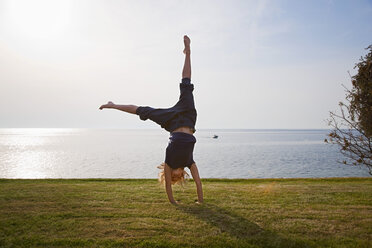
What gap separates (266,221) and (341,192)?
11.6 ft

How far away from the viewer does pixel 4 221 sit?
170 inches

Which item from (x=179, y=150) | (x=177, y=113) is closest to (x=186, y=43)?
(x=177, y=113)

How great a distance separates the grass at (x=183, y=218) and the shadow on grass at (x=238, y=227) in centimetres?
1

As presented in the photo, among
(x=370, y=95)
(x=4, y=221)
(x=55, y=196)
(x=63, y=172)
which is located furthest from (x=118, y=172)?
(x=370, y=95)

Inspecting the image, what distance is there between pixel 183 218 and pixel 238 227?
96 cm

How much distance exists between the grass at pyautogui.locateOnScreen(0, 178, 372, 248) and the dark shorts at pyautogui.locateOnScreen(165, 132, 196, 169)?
88 cm

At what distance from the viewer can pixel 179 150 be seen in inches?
224

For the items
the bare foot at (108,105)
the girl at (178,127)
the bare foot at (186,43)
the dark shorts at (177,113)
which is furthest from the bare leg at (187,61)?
the bare foot at (108,105)

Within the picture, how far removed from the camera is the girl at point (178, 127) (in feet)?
18.7

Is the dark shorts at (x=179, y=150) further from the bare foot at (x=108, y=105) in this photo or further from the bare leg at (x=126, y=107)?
the bare foot at (x=108, y=105)

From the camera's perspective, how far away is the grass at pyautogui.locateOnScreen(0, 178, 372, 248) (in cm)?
360

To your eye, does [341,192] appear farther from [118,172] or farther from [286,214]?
[118,172]

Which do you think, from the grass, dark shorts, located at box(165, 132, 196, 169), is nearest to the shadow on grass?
the grass

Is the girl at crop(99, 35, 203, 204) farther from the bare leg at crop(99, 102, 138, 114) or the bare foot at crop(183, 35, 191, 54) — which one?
the bare foot at crop(183, 35, 191, 54)
